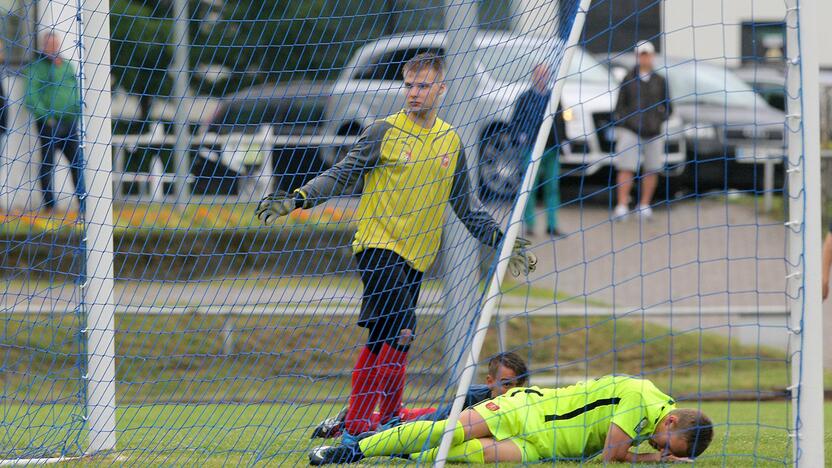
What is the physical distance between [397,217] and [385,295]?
360mm

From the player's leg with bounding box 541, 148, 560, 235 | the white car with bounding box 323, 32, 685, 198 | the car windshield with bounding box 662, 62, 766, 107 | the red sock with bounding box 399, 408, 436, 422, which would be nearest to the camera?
the red sock with bounding box 399, 408, 436, 422

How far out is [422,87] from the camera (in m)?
5.34

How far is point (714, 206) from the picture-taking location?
1449 cm

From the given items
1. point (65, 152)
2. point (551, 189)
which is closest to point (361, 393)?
point (65, 152)

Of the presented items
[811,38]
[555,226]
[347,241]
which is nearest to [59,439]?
[811,38]

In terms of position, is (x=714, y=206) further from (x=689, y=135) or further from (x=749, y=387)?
(x=749, y=387)

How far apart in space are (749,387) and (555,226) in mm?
3692

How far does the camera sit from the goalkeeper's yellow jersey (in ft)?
17.8

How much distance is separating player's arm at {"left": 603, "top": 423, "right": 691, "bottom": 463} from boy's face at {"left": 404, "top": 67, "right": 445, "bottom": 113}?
1.64m

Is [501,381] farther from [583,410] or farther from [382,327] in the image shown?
[382,327]

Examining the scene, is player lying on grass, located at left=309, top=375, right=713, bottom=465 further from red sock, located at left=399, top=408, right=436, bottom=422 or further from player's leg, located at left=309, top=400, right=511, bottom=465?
red sock, located at left=399, top=408, right=436, bottom=422

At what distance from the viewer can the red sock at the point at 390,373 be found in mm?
5473

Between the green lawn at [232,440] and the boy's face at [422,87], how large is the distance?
158cm

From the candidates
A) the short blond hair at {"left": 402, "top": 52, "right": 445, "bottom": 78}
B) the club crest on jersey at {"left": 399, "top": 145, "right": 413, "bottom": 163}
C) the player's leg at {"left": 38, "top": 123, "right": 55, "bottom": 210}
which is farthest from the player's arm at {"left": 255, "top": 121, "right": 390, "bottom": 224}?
the player's leg at {"left": 38, "top": 123, "right": 55, "bottom": 210}
